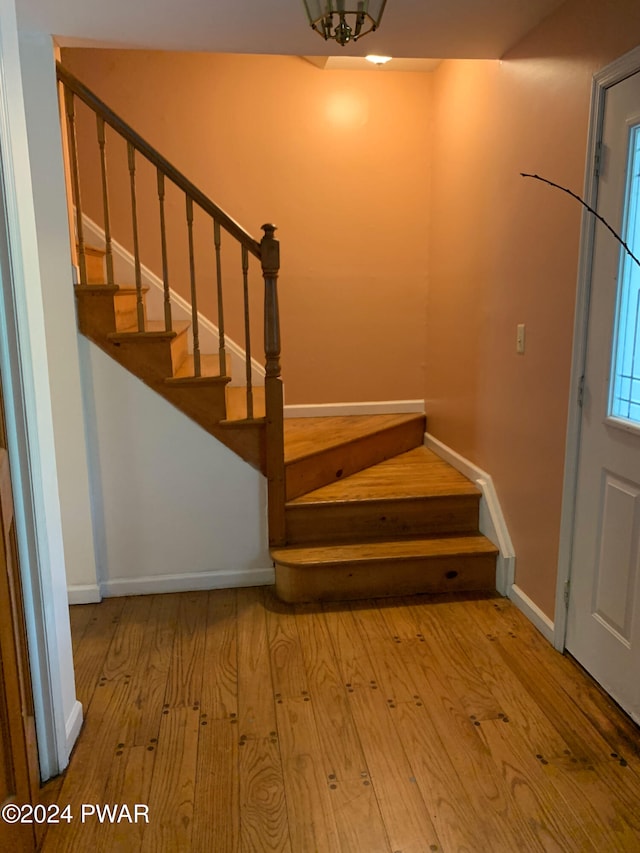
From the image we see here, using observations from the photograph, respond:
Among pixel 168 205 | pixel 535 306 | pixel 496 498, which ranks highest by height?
pixel 168 205


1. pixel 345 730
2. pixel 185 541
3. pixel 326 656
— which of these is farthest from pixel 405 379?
pixel 345 730

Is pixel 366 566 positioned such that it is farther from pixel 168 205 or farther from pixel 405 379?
pixel 168 205

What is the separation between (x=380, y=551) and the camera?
2.90 metres

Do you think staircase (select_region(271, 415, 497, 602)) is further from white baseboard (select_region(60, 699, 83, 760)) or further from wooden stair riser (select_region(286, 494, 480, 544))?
white baseboard (select_region(60, 699, 83, 760))

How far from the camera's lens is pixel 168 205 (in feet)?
11.9

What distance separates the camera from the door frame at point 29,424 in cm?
154

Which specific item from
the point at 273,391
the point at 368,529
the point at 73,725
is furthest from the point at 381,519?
the point at 73,725

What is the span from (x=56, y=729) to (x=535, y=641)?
1772 millimetres

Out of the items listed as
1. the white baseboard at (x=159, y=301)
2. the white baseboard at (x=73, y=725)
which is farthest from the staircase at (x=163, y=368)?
the white baseboard at (x=73, y=725)

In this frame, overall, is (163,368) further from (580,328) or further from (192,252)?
(580,328)

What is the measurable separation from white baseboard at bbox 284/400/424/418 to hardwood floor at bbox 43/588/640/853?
1.51 meters

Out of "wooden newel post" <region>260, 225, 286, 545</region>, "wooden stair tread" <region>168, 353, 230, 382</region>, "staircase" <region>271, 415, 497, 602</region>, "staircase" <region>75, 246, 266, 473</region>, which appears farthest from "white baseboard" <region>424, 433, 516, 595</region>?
"wooden stair tread" <region>168, 353, 230, 382</region>

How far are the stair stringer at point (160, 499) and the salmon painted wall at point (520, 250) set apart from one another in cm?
120

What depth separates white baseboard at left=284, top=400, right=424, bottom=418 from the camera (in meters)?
3.98
